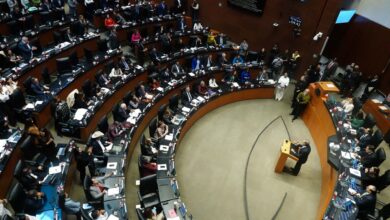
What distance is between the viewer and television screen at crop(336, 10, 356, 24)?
58.5 ft

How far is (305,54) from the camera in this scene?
703 inches

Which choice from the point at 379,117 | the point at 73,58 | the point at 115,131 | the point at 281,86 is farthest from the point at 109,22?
the point at 379,117

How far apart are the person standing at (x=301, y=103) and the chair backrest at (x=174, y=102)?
18.8 ft

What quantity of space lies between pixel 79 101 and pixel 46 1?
7487 mm

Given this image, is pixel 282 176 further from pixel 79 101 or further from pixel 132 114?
pixel 79 101

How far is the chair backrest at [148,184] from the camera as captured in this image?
9232 millimetres

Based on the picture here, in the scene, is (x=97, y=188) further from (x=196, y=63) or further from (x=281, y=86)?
(x=281, y=86)

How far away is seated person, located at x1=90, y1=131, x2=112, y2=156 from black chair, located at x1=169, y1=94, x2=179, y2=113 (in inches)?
131

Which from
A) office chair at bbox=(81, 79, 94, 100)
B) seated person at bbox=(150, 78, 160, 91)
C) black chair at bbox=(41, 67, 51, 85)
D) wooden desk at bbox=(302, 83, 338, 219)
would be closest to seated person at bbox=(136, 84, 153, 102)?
seated person at bbox=(150, 78, 160, 91)

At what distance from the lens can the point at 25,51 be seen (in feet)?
42.4

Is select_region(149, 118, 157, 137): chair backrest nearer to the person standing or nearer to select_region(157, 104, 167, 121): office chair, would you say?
select_region(157, 104, 167, 121): office chair

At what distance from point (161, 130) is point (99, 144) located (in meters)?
2.29

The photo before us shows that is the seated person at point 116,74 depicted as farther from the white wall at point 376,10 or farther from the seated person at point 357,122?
the white wall at point 376,10

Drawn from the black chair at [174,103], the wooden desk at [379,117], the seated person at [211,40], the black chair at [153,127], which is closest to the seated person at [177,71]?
the black chair at [174,103]
